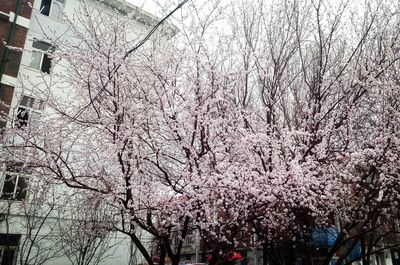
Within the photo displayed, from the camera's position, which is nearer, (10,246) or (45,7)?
(10,246)

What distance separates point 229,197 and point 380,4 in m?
6.62

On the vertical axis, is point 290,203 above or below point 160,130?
below

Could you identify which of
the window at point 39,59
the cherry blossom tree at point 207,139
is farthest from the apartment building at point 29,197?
the cherry blossom tree at point 207,139

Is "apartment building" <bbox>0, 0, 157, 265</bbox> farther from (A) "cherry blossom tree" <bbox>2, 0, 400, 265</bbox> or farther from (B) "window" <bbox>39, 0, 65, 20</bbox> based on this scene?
(A) "cherry blossom tree" <bbox>2, 0, 400, 265</bbox>

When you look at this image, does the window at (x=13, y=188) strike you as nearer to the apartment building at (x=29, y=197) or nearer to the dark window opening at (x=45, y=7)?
the apartment building at (x=29, y=197)

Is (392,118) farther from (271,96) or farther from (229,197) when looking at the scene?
(229,197)

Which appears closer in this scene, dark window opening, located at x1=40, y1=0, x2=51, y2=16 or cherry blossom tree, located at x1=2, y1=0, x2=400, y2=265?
cherry blossom tree, located at x1=2, y1=0, x2=400, y2=265

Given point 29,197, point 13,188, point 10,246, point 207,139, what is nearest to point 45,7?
point 13,188

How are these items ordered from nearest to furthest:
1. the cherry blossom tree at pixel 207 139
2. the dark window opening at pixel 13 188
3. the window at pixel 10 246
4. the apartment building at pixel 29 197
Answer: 1. the cherry blossom tree at pixel 207 139
2. the apartment building at pixel 29 197
3. the window at pixel 10 246
4. the dark window opening at pixel 13 188

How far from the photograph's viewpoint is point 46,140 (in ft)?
24.4

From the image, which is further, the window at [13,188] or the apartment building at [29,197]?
the window at [13,188]

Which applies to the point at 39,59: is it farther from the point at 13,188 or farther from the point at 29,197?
the point at 29,197

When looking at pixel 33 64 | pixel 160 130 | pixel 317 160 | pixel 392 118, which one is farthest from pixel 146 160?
pixel 33 64

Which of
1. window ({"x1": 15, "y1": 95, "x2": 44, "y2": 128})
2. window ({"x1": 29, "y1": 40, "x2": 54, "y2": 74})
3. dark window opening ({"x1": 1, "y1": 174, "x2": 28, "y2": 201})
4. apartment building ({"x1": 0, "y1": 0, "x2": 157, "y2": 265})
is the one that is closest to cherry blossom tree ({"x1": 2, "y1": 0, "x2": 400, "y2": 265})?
window ({"x1": 15, "y1": 95, "x2": 44, "y2": 128})
